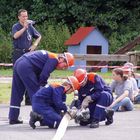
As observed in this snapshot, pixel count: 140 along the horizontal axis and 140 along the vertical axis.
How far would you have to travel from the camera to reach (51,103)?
37.0 ft

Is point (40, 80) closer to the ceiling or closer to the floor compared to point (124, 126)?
closer to the ceiling

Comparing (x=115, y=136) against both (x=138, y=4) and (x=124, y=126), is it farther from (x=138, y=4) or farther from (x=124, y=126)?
(x=138, y=4)

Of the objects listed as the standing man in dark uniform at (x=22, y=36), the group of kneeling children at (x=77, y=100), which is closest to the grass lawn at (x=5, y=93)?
the standing man in dark uniform at (x=22, y=36)

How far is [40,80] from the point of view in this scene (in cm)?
1169

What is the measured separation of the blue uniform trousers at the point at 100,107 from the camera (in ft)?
37.4

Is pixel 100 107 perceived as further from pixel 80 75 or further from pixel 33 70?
pixel 33 70

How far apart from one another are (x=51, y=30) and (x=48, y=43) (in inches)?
43.9

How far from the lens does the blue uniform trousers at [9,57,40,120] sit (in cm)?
1174

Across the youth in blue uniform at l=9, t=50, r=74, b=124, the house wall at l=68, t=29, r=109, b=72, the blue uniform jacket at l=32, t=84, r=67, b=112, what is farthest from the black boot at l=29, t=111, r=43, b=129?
the house wall at l=68, t=29, r=109, b=72

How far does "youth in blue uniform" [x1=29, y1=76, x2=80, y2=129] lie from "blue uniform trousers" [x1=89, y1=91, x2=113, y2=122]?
0.56 m

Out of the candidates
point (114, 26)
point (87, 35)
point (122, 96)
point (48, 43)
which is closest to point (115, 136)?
point (122, 96)

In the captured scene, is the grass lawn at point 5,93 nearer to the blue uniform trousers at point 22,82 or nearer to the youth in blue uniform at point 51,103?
the blue uniform trousers at point 22,82

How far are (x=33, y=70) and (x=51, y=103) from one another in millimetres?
791

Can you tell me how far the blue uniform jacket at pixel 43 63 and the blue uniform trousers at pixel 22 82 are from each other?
0.08 meters
